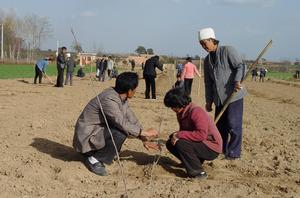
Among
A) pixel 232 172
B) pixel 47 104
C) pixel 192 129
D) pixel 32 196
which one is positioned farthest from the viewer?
pixel 47 104

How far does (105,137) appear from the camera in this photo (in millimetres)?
6258

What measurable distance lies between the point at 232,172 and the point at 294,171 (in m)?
0.91

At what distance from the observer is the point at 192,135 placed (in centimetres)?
611

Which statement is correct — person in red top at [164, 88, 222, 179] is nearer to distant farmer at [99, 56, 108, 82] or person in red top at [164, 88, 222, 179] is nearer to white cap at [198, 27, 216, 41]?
white cap at [198, 27, 216, 41]

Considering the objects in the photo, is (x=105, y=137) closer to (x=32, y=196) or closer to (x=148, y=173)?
(x=148, y=173)

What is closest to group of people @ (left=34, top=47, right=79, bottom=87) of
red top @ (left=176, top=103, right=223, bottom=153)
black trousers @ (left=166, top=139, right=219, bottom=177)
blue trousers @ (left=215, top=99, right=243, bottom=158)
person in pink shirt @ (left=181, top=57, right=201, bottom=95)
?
person in pink shirt @ (left=181, top=57, right=201, bottom=95)

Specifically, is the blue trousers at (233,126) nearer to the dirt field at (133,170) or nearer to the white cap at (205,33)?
the dirt field at (133,170)

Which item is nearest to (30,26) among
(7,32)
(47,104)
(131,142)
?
(7,32)

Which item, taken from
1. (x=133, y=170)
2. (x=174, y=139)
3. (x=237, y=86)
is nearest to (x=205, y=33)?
(x=237, y=86)

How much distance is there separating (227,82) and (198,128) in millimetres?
1378

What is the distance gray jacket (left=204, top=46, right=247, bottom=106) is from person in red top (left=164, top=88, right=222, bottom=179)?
Result: 1074 millimetres

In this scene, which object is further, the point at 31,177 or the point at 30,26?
the point at 30,26

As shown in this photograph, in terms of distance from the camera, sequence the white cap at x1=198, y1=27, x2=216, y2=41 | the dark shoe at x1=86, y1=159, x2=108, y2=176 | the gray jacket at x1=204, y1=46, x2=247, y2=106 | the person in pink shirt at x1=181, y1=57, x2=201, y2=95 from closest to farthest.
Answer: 1. the dark shoe at x1=86, y1=159, x2=108, y2=176
2. the white cap at x1=198, y1=27, x2=216, y2=41
3. the gray jacket at x1=204, y1=46, x2=247, y2=106
4. the person in pink shirt at x1=181, y1=57, x2=201, y2=95

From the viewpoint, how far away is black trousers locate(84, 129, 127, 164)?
626cm
